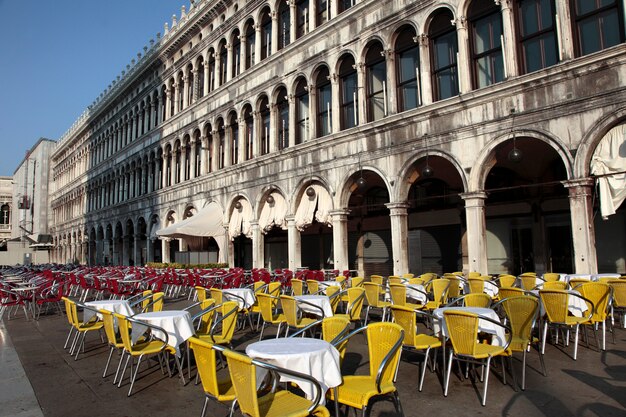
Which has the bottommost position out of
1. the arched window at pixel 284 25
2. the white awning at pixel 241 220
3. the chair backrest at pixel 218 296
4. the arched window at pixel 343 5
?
the chair backrest at pixel 218 296

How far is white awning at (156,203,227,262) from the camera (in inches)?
835

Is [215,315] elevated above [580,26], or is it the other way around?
[580,26]

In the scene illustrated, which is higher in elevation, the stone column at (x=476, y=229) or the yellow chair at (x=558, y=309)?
the stone column at (x=476, y=229)

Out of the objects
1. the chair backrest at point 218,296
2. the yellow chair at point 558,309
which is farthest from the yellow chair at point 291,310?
the yellow chair at point 558,309

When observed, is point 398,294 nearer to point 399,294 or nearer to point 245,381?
point 399,294

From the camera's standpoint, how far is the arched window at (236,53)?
24.6 m

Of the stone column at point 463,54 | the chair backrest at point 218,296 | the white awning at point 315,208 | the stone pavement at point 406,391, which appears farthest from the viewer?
the white awning at point 315,208

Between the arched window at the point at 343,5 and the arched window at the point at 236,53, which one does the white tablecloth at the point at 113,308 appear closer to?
the arched window at the point at 343,5

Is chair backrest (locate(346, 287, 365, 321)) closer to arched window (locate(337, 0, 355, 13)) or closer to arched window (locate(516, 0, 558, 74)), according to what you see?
arched window (locate(516, 0, 558, 74))

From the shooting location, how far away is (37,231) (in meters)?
64.9

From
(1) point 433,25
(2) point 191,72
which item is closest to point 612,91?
(1) point 433,25

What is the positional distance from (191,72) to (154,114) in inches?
252

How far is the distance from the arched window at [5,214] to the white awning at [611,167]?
96380mm

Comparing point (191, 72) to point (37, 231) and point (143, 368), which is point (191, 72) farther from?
point (37, 231)
